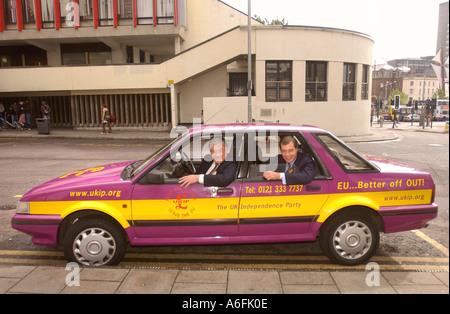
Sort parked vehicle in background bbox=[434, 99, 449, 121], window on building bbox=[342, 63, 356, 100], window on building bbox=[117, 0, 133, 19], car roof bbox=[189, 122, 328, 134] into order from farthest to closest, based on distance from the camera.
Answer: window on building bbox=[117, 0, 133, 19] → window on building bbox=[342, 63, 356, 100] → car roof bbox=[189, 122, 328, 134] → parked vehicle in background bbox=[434, 99, 449, 121]

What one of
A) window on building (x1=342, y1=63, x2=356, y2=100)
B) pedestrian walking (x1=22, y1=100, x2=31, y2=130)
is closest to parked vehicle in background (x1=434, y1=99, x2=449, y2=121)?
window on building (x1=342, y1=63, x2=356, y2=100)

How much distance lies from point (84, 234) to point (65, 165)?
27.1 feet

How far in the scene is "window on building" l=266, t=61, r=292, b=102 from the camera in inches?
842

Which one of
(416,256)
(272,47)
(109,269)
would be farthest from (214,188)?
(272,47)

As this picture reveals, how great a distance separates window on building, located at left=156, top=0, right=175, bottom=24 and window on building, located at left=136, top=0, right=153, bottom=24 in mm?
515

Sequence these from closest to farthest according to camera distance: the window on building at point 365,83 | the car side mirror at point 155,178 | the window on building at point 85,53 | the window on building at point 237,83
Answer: the car side mirror at point 155,178 < the window on building at point 365,83 < the window on building at point 85,53 < the window on building at point 237,83

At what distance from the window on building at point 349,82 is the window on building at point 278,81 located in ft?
13.1

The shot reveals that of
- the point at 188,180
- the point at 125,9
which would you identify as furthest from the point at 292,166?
the point at 125,9

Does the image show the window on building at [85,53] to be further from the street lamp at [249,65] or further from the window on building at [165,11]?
the street lamp at [249,65]

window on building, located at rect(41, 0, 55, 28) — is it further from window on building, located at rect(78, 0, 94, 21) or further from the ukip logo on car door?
the ukip logo on car door

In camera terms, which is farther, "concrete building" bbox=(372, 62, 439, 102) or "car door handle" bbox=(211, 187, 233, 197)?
"concrete building" bbox=(372, 62, 439, 102)

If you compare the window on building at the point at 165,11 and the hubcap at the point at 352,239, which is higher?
the window on building at the point at 165,11

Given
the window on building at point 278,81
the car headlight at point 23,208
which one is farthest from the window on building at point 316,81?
the car headlight at point 23,208

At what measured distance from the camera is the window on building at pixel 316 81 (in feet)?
71.5
